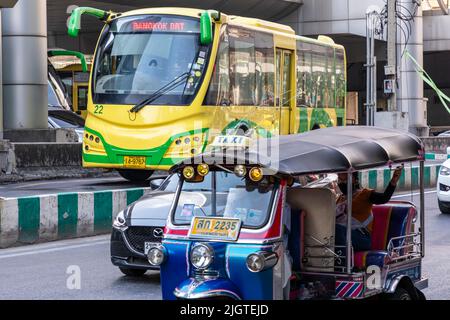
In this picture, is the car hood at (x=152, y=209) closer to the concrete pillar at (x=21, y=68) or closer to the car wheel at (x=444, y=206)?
the car wheel at (x=444, y=206)

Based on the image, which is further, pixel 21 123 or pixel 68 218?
pixel 21 123

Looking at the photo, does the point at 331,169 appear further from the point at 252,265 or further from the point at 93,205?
the point at 93,205

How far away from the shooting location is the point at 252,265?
21.3 ft

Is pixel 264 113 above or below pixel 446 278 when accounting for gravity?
above

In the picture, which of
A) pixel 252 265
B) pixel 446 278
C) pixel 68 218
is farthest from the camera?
pixel 68 218

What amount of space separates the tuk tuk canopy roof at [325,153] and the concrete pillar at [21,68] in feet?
52.8

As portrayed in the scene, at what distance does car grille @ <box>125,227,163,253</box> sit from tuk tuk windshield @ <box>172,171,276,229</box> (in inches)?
109

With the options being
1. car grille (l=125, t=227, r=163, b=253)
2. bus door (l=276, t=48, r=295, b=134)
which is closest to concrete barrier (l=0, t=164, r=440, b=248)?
car grille (l=125, t=227, r=163, b=253)

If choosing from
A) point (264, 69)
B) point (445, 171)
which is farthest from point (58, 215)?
point (264, 69)

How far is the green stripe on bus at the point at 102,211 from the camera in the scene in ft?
45.3

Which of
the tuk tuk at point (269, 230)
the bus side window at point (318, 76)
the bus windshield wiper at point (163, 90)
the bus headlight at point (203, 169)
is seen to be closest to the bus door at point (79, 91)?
the bus side window at point (318, 76)

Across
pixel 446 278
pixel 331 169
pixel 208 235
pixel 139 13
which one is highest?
pixel 139 13

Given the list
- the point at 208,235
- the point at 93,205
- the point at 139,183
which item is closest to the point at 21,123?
the point at 139,183

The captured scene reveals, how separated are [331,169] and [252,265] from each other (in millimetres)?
926
